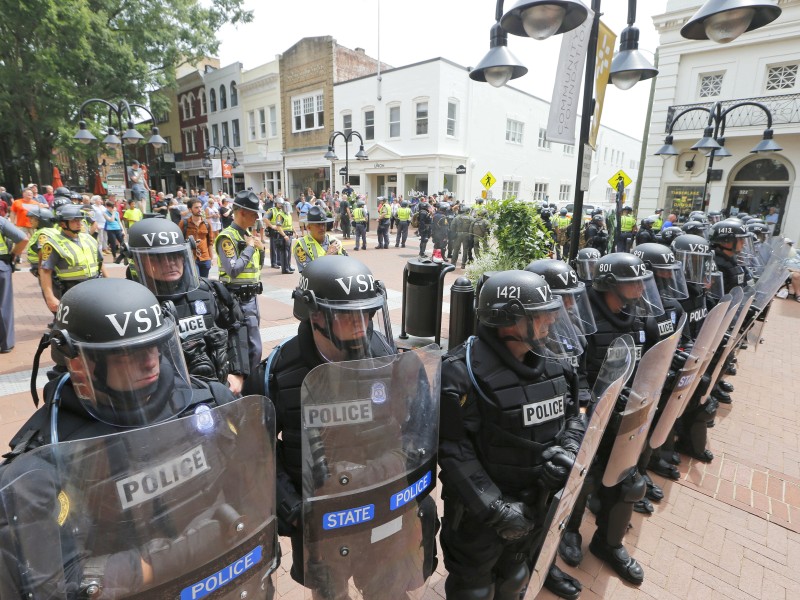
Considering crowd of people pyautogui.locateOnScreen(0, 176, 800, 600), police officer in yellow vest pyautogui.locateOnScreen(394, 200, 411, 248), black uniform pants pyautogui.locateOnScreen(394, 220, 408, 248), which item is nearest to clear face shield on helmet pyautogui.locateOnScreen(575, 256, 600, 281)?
crowd of people pyautogui.locateOnScreen(0, 176, 800, 600)

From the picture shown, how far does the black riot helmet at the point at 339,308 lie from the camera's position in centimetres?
200

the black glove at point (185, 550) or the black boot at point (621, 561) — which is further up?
the black glove at point (185, 550)

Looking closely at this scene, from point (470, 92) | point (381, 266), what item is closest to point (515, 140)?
point (470, 92)

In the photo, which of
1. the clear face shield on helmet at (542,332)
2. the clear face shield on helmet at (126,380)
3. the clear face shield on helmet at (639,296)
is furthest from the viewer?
the clear face shield on helmet at (639,296)

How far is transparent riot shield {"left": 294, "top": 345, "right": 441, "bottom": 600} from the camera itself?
1.53 meters

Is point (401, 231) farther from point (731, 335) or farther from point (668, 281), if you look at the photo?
point (731, 335)

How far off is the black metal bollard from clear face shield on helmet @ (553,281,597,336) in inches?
Result: 79.2

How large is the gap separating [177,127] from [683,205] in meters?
39.6

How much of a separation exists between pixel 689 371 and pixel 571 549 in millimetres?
1419

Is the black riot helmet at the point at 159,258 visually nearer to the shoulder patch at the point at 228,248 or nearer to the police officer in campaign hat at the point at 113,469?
the shoulder patch at the point at 228,248

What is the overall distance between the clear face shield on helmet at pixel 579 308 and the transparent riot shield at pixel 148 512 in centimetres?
237

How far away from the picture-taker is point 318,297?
2.03 meters

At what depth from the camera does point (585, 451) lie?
1782 millimetres

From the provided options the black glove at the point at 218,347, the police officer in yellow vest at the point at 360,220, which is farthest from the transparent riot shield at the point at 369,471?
the police officer in yellow vest at the point at 360,220
